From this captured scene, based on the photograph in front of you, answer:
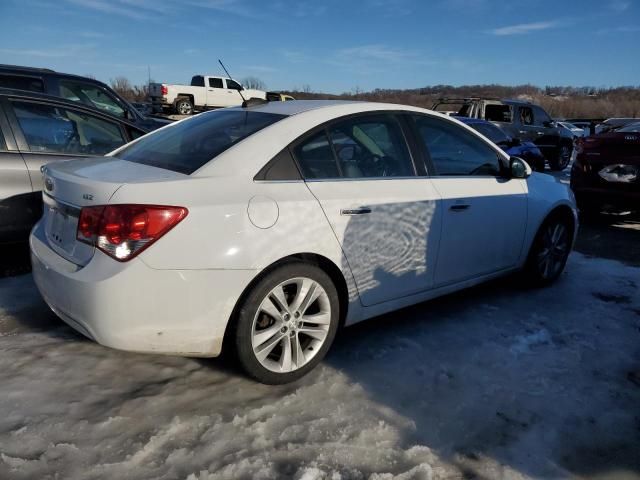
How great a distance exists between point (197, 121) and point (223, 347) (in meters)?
1.54

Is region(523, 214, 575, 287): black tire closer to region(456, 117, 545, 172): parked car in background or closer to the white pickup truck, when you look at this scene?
region(456, 117, 545, 172): parked car in background

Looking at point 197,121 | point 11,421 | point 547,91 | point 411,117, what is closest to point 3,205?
point 197,121

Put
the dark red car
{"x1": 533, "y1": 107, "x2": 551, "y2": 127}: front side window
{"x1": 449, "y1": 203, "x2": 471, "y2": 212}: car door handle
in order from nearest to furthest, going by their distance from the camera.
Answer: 1. {"x1": 449, "y1": 203, "x2": 471, "y2": 212}: car door handle
2. the dark red car
3. {"x1": 533, "y1": 107, "x2": 551, "y2": 127}: front side window

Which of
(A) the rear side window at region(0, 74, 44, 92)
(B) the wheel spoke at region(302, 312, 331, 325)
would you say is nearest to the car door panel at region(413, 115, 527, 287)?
(B) the wheel spoke at region(302, 312, 331, 325)

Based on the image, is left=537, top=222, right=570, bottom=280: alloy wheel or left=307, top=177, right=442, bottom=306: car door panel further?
left=537, top=222, right=570, bottom=280: alloy wheel

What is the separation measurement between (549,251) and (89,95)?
683 centimetres

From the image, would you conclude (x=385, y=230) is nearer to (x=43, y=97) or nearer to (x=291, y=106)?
(x=291, y=106)

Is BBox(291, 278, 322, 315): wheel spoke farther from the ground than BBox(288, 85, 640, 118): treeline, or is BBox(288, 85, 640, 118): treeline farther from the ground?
BBox(288, 85, 640, 118): treeline

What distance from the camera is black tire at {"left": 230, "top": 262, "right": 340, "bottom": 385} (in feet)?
8.61

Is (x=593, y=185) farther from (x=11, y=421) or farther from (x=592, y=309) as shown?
(x=11, y=421)

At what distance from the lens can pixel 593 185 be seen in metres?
6.99

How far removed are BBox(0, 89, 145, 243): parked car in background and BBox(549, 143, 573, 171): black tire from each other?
42.7ft

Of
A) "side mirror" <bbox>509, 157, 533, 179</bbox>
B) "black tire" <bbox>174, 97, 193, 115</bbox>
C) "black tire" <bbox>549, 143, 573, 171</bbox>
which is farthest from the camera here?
"black tire" <bbox>174, 97, 193, 115</bbox>

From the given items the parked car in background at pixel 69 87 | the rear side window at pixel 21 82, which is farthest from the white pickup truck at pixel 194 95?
the rear side window at pixel 21 82
